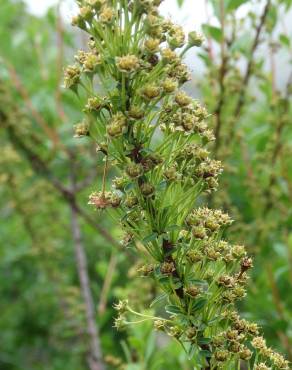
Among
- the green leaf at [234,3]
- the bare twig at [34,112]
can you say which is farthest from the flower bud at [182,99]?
the bare twig at [34,112]

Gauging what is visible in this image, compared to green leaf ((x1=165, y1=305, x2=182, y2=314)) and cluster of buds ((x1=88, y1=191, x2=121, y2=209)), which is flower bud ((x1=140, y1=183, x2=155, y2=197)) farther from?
green leaf ((x1=165, y1=305, x2=182, y2=314))

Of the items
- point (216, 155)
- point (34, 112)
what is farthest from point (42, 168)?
point (216, 155)

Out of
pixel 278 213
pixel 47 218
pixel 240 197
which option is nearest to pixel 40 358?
pixel 47 218

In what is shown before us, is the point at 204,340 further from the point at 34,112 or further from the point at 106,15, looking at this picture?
the point at 34,112

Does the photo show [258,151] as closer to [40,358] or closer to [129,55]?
[129,55]

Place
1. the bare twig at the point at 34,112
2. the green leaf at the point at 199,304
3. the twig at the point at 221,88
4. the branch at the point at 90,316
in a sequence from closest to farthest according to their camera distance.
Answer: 1. the green leaf at the point at 199,304
2. the twig at the point at 221,88
3. the branch at the point at 90,316
4. the bare twig at the point at 34,112

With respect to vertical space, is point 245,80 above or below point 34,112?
below

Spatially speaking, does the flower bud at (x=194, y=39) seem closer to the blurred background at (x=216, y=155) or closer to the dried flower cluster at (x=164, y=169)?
the dried flower cluster at (x=164, y=169)

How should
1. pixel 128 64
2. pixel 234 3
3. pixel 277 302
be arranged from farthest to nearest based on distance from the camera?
pixel 277 302 → pixel 234 3 → pixel 128 64
